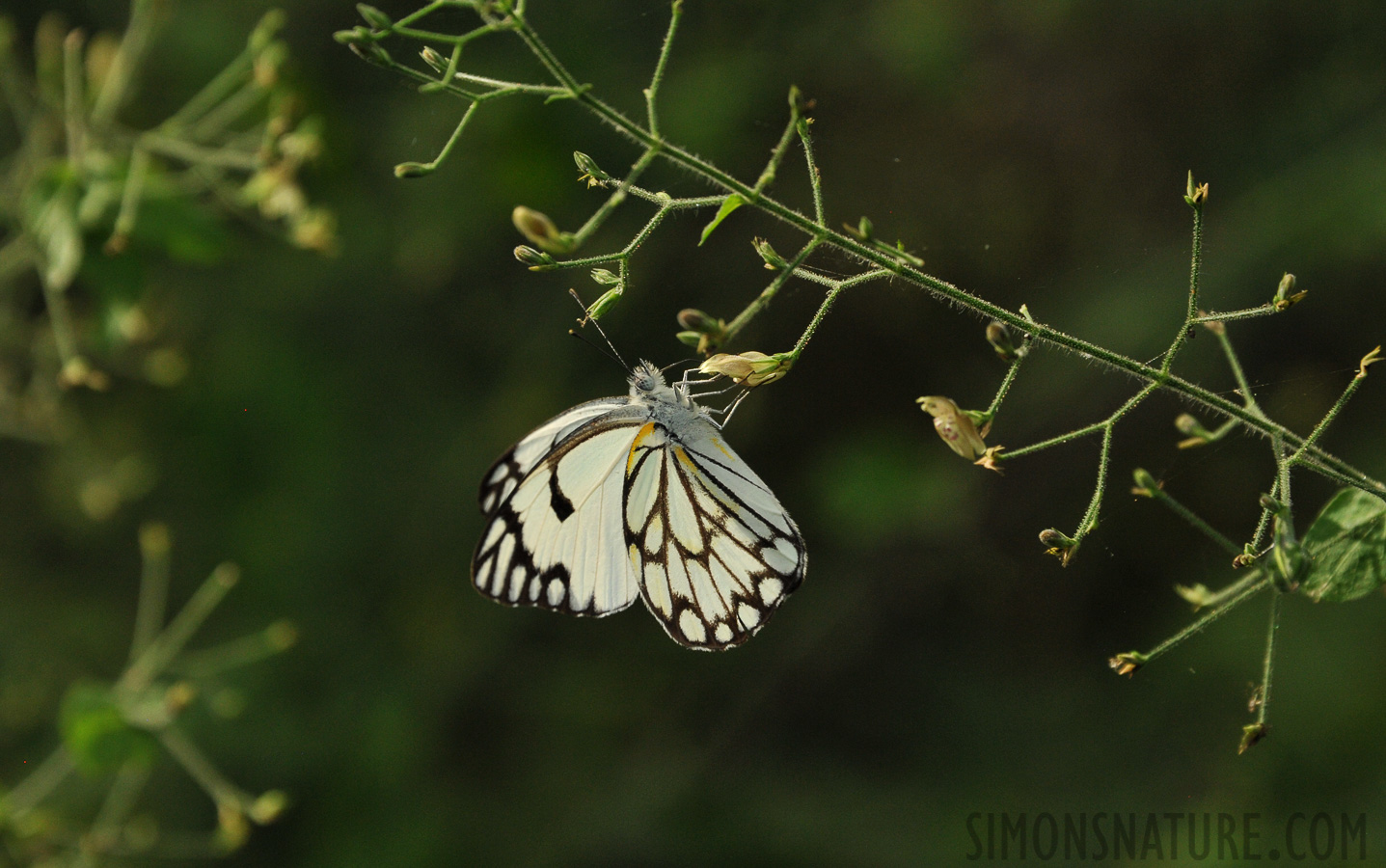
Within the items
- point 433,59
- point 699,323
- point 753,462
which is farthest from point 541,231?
point 753,462

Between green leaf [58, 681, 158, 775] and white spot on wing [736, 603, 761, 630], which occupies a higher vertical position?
white spot on wing [736, 603, 761, 630]

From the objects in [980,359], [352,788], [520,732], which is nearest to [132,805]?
[352,788]

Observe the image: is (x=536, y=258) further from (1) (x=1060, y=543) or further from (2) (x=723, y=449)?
(1) (x=1060, y=543)

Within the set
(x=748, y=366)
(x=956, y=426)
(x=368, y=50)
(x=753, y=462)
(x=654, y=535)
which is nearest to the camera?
(x=368, y=50)

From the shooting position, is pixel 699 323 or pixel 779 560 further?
pixel 779 560

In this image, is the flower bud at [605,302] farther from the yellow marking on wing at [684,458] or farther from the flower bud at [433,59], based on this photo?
the yellow marking on wing at [684,458]

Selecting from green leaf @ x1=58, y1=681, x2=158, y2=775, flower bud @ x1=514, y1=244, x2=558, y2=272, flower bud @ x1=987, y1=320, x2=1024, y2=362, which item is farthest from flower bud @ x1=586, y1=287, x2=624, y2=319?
green leaf @ x1=58, y1=681, x2=158, y2=775

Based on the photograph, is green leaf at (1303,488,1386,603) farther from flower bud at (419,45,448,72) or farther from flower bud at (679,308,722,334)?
flower bud at (419,45,448,72)

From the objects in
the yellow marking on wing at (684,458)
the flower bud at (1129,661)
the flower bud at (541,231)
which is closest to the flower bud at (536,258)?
the flower bud at (541,231)
